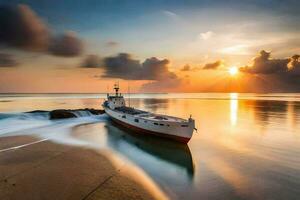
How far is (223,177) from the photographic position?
15023mm

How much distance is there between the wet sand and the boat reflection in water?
2.27 metres

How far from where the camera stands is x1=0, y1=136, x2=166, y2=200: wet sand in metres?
11.0

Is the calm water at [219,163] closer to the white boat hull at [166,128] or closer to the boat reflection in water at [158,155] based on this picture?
the boat reflection in water at [158,155]

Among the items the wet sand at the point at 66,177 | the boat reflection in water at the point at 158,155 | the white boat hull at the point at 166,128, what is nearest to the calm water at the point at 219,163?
the boat reflection in water at the point at 158,155

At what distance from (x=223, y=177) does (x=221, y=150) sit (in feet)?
27.3

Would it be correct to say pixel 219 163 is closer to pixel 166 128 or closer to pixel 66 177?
pixel 166 128

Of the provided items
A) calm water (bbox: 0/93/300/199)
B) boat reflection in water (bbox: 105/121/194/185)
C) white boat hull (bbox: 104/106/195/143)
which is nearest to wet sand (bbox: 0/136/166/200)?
calm water (bbox: 0/93/300/199)

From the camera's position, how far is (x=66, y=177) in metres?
13.2

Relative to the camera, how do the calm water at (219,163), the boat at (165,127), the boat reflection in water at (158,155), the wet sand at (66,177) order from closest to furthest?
the wet sand at (66,177)
the calm water at (219,163)
the boat reflection in water at (158,155)
the boat at (165,127)

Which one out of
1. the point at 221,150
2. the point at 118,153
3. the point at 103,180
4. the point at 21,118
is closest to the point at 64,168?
the point at 103,180

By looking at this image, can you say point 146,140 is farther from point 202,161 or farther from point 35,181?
point 35,181

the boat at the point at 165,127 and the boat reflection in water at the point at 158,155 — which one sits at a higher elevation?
the boat at the point at 165,127

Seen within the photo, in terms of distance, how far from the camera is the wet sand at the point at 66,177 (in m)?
11.0

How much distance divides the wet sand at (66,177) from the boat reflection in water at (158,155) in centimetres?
227
